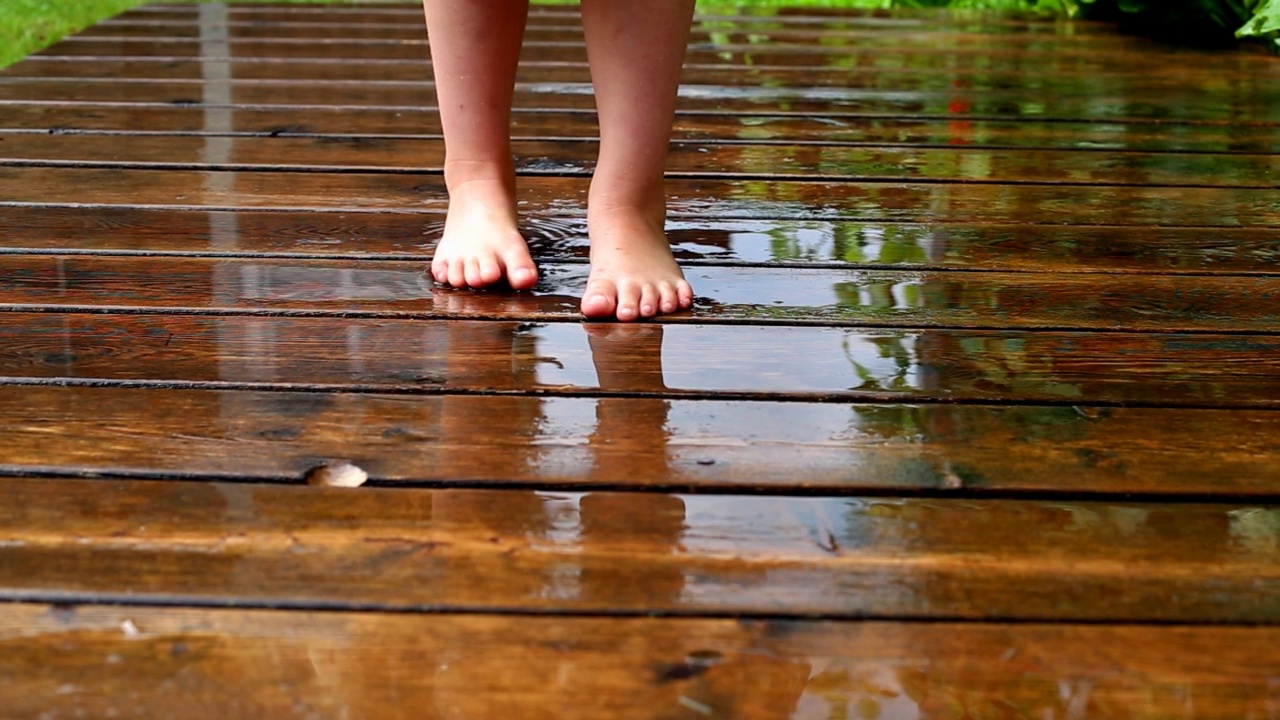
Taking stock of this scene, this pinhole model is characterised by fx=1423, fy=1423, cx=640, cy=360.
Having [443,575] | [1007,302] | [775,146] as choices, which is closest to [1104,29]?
[775,146]

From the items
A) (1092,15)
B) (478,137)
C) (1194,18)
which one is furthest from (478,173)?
(1092,15)

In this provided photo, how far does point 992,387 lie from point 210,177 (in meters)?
1.20

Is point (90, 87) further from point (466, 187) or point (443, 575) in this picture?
point (443, 575)

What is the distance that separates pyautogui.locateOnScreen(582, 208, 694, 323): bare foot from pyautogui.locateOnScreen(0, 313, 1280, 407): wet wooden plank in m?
0.04

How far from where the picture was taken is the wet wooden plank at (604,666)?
0.81 m

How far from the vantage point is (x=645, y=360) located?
52.6 inches

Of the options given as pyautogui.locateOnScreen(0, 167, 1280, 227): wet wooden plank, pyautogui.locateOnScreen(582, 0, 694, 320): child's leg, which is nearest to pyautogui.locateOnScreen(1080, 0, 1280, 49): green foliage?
pyautogui.locateOnScreen(0, 167, 1280, 227): wet wooden plank

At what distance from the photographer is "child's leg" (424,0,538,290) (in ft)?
5.09

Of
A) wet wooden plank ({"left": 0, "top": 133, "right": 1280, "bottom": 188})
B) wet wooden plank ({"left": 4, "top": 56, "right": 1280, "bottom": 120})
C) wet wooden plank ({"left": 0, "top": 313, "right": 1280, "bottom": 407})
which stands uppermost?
wet wooden plank ({"left": 4, "top": 56, "right": 1280, "bottom": 120})

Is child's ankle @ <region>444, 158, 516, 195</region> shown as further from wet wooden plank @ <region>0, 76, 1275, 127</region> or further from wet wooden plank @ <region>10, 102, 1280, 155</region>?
wet wooden plank @ <region>0, 76, 1275, 127</region>

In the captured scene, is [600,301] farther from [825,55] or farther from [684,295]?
[825,55]

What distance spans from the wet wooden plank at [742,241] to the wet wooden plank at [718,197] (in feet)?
0.15

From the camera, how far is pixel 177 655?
33.6 inches

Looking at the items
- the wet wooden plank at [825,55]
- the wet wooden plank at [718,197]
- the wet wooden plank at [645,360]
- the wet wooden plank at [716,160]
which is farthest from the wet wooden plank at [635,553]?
the wet wooden plank at [825,55]
